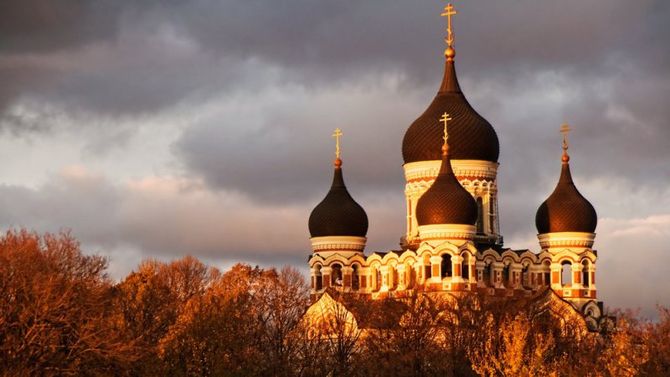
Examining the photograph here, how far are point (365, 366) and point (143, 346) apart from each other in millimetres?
8258

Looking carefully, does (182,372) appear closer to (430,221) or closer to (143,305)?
(143,305)

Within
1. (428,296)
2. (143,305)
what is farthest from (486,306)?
(143,305)

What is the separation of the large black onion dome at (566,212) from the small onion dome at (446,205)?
4730 millimetres

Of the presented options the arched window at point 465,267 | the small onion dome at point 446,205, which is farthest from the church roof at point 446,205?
the arched window at point 465,267

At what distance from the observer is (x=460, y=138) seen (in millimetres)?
57125

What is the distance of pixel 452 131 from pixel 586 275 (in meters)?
7.29

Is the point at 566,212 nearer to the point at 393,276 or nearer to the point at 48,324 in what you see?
the point at 393,276

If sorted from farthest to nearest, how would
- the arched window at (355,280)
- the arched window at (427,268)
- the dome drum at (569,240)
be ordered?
the arched window at (355,280) < the dome drum at (569,240) < the arched window at (427,268)

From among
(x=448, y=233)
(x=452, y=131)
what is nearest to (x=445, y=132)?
(x=452, y=131)

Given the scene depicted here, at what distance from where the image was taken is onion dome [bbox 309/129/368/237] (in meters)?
58.6

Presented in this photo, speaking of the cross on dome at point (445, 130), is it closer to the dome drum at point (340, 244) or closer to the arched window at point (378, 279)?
the dome drum at point (340, 244)

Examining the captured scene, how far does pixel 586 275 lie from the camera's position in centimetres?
5781

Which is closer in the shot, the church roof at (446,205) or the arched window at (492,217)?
the church roof at (446,205)

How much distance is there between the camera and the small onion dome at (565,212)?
57469 mm
